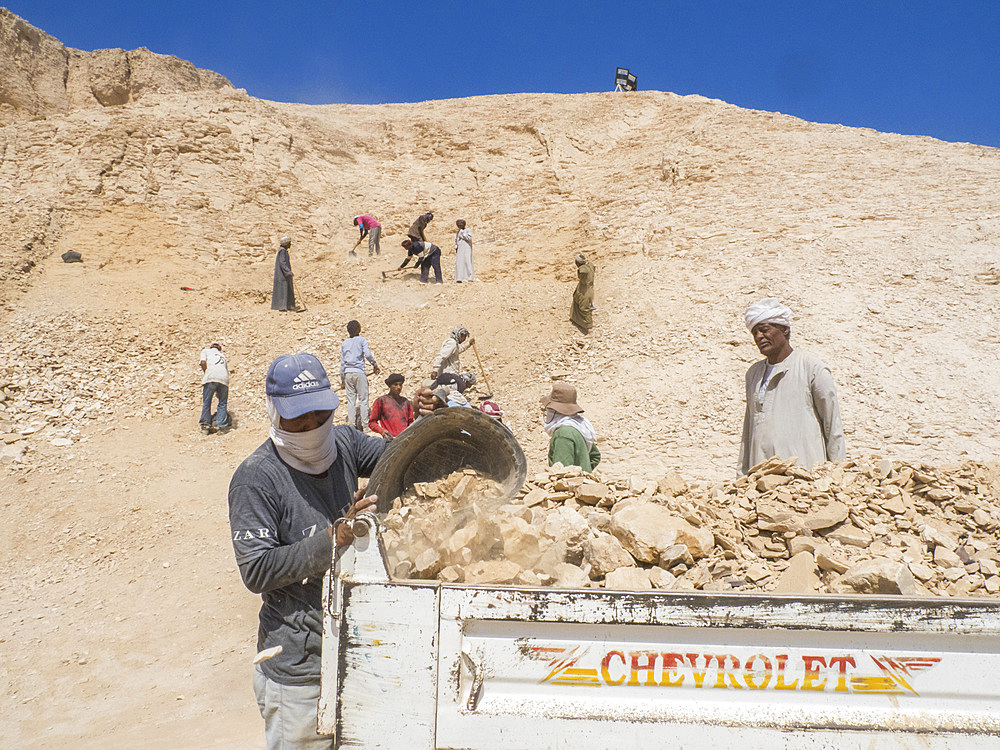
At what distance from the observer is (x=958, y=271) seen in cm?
1081

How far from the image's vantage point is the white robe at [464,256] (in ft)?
45.6

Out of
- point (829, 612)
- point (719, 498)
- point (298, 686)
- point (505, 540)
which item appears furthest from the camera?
point (719, 498)

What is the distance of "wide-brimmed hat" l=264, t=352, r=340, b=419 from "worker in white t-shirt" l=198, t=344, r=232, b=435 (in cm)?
758

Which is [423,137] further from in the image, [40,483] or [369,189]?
[40,483]

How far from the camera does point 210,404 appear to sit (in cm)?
902

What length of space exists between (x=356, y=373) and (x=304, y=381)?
660 cm

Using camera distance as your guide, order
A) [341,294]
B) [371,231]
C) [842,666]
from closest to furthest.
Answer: [842,666], [341,294], [371,231]

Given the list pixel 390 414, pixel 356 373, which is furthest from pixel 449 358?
pixel 390 414

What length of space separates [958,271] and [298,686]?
12.5 m

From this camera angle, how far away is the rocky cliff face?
18766mm

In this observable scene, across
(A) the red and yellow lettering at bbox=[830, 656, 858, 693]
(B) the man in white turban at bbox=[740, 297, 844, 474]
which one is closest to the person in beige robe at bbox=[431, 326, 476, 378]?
(B) the man in white turban at bbox=[740, 297, 844, 474]


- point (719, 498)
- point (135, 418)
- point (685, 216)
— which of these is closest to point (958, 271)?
point (685, 216)

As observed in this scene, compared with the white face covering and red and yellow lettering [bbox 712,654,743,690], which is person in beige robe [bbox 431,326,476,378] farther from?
red and yellow lettering [bbox 712,654,743,690]

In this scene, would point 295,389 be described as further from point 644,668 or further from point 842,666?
point 842,666
